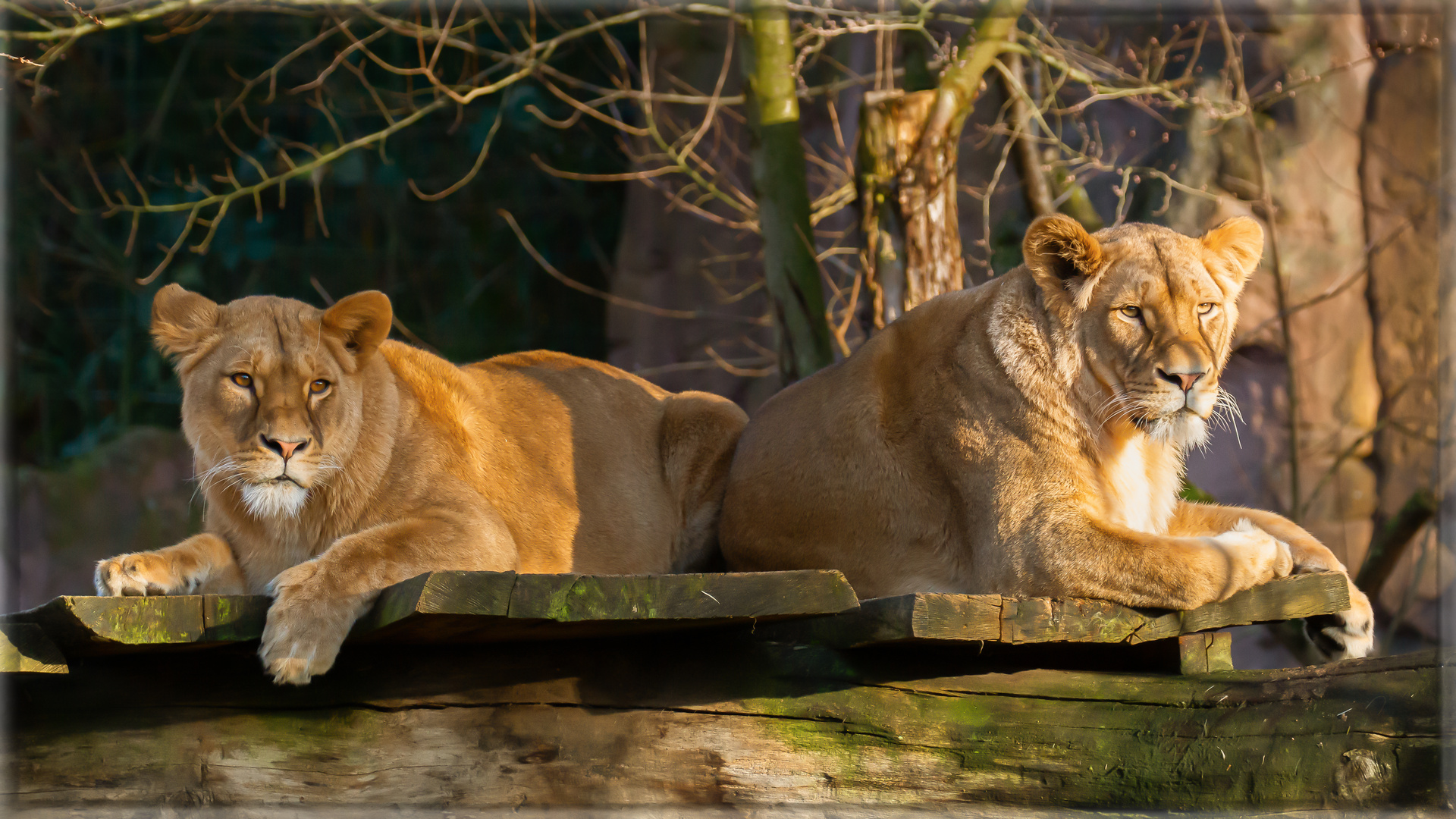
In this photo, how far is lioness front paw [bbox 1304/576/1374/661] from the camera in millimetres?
3477

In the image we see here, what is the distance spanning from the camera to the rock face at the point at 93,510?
959cm

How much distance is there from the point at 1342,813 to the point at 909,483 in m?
1.55

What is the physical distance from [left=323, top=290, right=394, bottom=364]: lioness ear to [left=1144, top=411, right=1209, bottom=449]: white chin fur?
87.0 inches

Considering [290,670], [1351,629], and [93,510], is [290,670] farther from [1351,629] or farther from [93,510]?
[93,510]


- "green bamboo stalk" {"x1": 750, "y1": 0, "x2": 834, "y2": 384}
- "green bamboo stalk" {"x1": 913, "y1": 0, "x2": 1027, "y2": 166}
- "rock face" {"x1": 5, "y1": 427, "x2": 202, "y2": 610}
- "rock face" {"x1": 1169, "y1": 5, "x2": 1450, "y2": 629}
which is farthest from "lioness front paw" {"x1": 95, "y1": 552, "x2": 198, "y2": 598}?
"rock face" {"x1": 1169, "y1": 5, "x2": 1450, "y2": 629}

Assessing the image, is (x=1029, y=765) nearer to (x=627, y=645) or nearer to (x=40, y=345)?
(x=627, y=645)

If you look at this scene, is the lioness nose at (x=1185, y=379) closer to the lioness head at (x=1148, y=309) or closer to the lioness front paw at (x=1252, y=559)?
the lioness head at (x=1148, y=309)

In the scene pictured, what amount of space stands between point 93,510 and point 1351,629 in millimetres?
9026

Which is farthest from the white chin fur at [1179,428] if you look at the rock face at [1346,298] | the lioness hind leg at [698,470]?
the rock face at [1346,298]

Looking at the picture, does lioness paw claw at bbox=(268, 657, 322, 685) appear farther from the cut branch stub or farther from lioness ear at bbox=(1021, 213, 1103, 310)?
the cut branch stub

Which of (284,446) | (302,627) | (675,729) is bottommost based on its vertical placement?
(675,729)

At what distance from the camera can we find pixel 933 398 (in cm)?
402

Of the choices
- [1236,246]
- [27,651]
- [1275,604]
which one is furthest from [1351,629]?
[27,651]

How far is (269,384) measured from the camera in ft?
11.6
